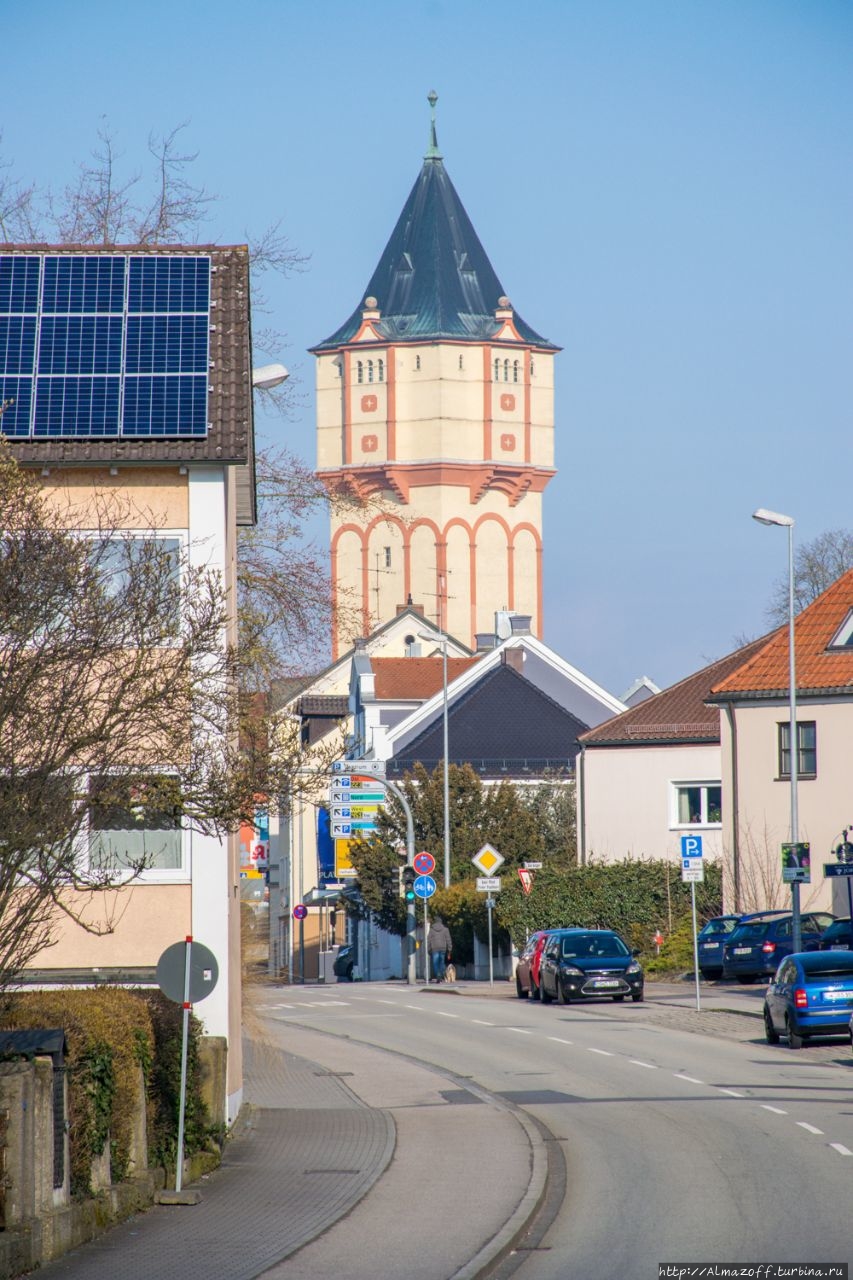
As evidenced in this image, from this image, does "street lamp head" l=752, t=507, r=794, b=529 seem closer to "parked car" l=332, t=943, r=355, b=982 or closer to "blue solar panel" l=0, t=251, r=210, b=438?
Answer: "blue solar panel" l=0, t=251, r=210, b=438

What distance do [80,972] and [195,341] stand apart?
6.73 m

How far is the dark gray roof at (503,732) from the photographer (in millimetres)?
78000

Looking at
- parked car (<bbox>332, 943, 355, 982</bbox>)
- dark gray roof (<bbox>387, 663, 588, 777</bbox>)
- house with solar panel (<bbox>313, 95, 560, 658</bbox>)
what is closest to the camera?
parked car (<bbox>332, 943, 355, 982</bbox>)

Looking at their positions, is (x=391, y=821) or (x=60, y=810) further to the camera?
(x=391, y=821)

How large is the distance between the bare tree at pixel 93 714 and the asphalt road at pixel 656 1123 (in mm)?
3812

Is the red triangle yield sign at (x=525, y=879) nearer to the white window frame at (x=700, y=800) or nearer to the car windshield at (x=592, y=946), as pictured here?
the car windshield at (x=592, y=946)

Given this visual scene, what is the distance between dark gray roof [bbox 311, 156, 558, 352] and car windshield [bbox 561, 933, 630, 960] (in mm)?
104447

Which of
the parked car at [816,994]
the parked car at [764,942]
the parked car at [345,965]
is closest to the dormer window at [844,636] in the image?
the parked car at [764,942]

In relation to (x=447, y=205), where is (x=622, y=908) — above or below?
below

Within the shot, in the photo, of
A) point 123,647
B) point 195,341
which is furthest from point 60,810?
point 195,341

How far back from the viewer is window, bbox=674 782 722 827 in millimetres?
62625

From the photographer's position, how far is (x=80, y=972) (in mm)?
20312

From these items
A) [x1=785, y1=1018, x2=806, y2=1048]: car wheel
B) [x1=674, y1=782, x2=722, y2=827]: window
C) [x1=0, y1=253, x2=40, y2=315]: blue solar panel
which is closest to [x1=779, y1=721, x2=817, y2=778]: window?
[x1=674, y1=782, x2=722, y2=827]: window

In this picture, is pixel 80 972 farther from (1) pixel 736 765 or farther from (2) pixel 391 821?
(2) pixel 391 821
